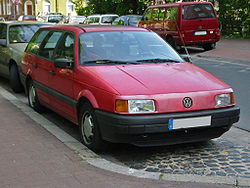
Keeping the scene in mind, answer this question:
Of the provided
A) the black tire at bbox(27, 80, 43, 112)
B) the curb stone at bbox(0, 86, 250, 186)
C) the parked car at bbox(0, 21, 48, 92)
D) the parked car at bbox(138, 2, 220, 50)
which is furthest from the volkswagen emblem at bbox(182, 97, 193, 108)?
the parked car at bbox(138, 2, 220, 50)

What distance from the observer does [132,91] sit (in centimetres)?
493

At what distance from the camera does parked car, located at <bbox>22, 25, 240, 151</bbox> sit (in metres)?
4.88

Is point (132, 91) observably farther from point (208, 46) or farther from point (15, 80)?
point (208, 46)

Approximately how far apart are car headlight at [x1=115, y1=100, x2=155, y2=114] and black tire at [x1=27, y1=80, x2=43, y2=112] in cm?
307

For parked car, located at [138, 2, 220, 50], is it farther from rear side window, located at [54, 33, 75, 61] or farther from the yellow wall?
the yellow wall

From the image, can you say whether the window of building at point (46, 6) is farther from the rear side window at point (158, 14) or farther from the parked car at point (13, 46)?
the parked car at point (13, 46)

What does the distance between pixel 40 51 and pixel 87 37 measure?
5.26 feet

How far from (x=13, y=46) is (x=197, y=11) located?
32.4ft

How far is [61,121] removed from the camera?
286 inches

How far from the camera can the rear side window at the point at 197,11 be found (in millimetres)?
18000

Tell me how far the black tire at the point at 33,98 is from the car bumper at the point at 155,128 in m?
2.78

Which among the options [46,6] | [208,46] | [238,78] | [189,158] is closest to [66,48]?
[189,158]

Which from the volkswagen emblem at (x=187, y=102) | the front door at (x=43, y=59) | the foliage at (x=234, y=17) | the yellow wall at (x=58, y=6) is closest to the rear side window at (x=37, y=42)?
the front door at (x=43, y=59)

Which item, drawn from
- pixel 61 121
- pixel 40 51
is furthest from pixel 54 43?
pixel 61 121
